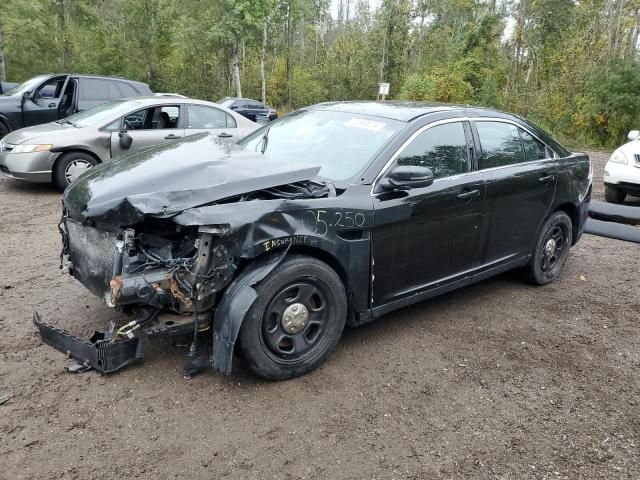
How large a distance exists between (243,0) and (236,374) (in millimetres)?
27700

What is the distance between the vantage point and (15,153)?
770 cm

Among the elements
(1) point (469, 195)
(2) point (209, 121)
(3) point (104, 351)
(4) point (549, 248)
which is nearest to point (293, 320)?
(3) point (104, 351)

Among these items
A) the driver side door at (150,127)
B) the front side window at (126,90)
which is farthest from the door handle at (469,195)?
the front side window at (126,90)

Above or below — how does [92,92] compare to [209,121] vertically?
above

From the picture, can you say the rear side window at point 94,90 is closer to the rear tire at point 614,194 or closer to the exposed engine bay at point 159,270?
the exposed engine bay at point 159,270

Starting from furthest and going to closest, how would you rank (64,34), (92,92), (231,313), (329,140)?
1. (64,34)
2. (92,92)
3. (329,140)
4. (231,313)

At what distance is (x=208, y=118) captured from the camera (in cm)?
873

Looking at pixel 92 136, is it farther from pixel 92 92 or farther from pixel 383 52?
pixel 383 52

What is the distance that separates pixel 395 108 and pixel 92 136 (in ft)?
17.6

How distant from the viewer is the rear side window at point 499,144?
4.34 metres

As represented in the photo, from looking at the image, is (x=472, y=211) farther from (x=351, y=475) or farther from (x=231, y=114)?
(x=231, y=114)

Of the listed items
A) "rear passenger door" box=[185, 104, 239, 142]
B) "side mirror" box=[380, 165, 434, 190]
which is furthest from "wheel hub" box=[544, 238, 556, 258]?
"rear passenger door" box=[185, 104, 239, 142]

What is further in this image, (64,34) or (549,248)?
(64,34)

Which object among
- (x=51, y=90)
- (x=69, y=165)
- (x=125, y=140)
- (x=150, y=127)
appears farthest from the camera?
(x=51, y=90)
